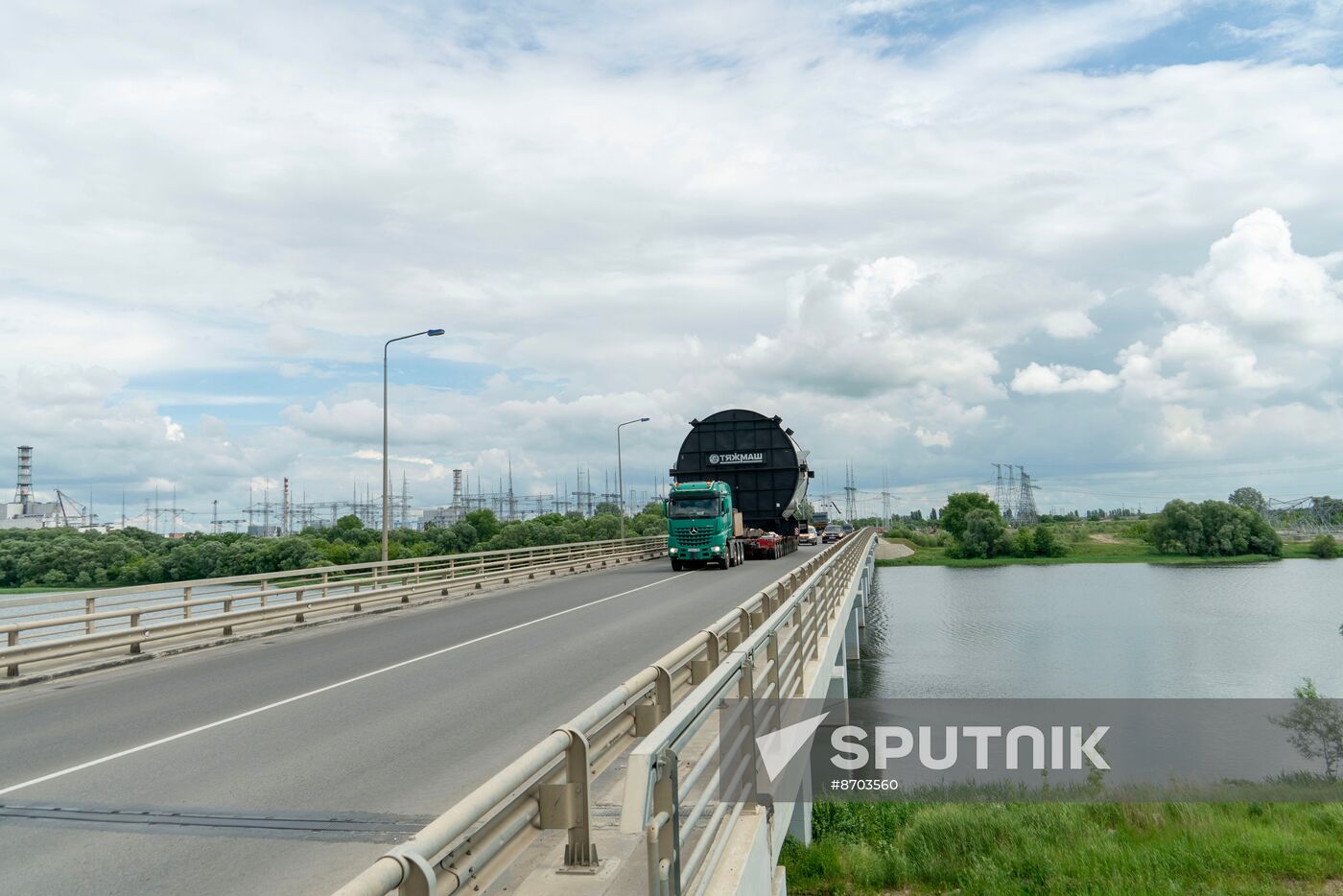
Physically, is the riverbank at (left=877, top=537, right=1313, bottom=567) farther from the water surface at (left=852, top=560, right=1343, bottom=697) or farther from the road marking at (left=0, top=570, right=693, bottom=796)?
the road marking at (left=0, top=570, right=693, bottom=796)

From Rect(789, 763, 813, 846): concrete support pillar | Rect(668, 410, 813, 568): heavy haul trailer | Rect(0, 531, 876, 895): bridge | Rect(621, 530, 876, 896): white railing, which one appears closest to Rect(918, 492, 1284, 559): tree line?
Rect(668, 410, 813, 568): heavy haul trailer

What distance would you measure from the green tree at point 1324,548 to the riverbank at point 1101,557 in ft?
3.10

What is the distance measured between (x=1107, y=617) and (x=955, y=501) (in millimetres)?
108509

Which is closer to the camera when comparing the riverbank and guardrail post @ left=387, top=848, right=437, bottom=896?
guardrail post @ left=387, top=848, right=437, bottom=896

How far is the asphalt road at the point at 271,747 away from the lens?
19.6 ft

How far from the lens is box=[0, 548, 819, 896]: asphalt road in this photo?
5.97 metres

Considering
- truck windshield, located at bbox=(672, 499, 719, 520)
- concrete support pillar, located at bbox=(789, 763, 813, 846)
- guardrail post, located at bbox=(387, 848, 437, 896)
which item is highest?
truck windshield, located at bbox=(672, 499, 719, 520)

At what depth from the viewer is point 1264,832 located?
1914 cm

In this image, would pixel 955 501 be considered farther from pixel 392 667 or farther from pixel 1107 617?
pixel 392 667

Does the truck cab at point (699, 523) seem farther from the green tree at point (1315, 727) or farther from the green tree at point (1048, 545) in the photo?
the green tree at point (1048, 545)

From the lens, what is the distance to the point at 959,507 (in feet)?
519

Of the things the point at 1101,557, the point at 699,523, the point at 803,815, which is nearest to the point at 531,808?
the point at 803,815

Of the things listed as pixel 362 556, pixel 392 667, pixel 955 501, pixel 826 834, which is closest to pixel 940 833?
pixel 826 834

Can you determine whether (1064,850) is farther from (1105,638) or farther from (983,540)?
(983,540)
